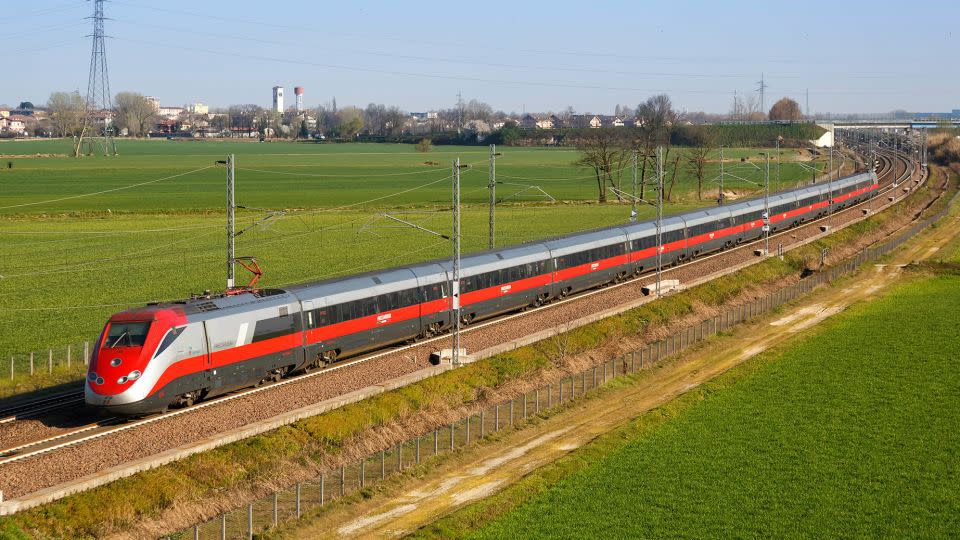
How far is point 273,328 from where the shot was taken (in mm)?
38000

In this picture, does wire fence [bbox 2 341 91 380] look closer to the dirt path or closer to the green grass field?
the dirt path

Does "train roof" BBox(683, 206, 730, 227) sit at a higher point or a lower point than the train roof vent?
higher

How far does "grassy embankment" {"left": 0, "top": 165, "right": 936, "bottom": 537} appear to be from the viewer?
27.0 metres

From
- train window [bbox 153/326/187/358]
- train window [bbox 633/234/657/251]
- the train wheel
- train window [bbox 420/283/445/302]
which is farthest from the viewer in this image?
train window [bbox 633/234/657/251]

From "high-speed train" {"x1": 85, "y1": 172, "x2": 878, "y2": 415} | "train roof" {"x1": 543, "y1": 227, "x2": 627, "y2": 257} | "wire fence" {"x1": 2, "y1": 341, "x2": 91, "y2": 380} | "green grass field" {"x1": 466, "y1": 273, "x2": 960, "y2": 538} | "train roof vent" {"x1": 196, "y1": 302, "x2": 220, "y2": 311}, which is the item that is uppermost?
"train roof" {"x1": 543, "y1": 227, "x2": 627, "y2": 257}

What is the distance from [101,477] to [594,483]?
13714mm

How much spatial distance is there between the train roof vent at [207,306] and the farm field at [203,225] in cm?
1562

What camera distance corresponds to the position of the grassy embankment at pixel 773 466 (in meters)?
29.0

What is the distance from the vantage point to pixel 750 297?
68250 mm

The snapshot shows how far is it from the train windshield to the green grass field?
1154 centimetres

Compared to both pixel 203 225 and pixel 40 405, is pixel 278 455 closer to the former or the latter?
pixel 40 405

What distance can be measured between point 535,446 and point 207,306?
1161 centimetres

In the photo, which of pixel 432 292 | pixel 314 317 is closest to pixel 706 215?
pixel 432 292

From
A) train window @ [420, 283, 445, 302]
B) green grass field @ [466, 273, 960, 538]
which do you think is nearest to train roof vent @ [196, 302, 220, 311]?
green grass field @ [466, 273, 960, 538]
